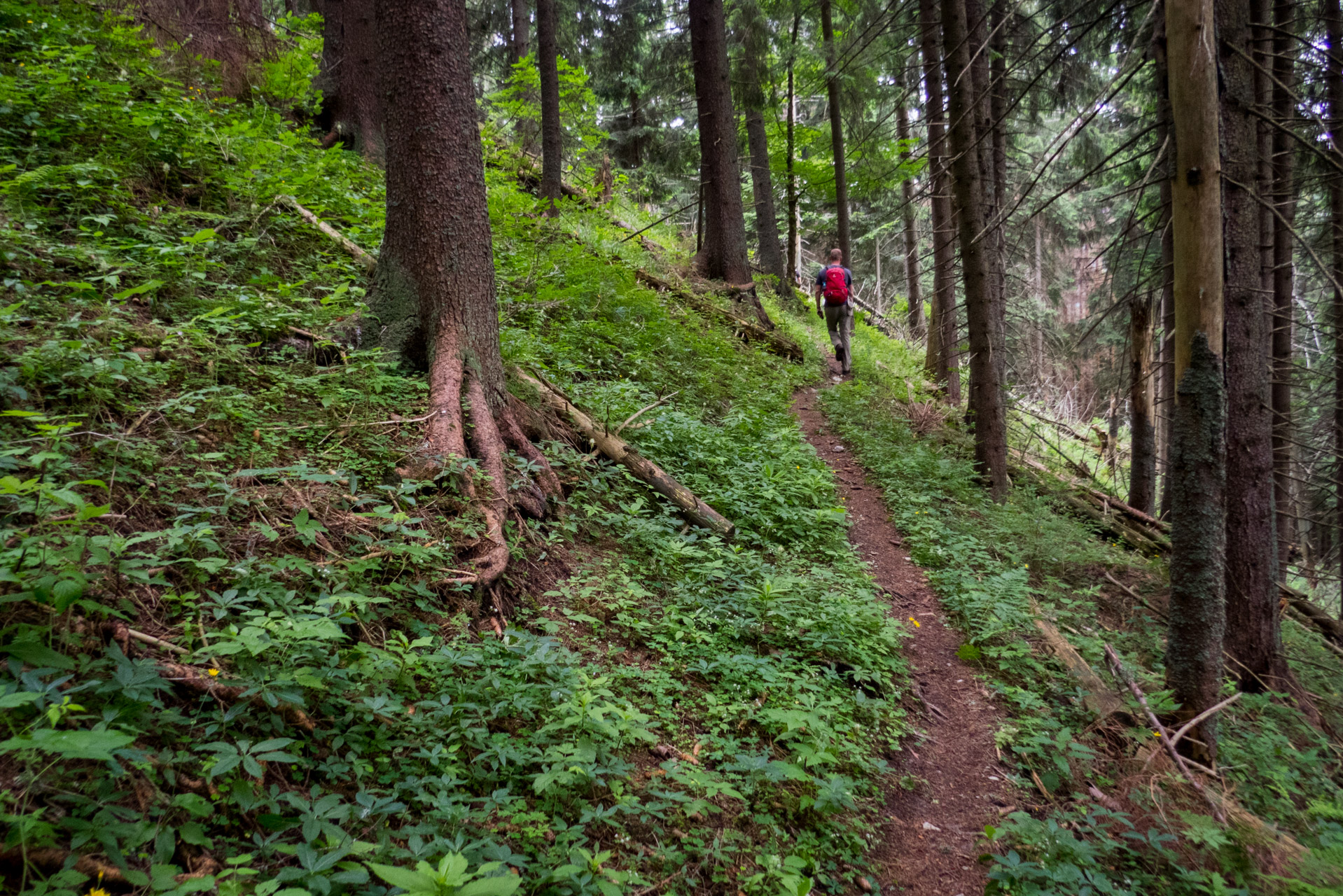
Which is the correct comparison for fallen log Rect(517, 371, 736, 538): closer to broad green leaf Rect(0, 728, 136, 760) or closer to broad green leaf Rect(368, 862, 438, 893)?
broad green leaf Rect(368, 862, 438, 893)

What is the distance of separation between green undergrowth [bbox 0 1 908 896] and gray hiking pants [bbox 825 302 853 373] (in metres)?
7.23

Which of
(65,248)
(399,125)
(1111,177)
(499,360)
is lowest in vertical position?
(499,360)

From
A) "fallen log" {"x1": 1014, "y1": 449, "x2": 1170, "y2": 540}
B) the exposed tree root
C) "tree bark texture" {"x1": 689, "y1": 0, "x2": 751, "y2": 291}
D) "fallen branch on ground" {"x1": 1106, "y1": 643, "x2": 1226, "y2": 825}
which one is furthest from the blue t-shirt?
the exposed tree root

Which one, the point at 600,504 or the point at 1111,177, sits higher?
the point at 1111,177

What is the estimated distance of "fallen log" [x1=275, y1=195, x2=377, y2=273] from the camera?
20.6ft

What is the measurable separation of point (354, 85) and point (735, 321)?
7.53m

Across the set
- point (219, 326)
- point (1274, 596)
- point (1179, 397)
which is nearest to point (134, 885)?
point (219, 326)

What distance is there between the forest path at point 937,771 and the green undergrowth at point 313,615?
0.21m

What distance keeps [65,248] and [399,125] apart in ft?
8.01

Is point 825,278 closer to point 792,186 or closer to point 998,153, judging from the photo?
point 998,153

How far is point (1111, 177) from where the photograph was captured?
49.6ft

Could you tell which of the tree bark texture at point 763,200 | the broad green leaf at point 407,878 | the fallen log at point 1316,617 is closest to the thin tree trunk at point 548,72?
the tree bark texture at point 763,200

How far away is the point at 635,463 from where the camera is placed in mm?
6090

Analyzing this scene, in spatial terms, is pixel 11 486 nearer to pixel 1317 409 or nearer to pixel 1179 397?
pixel 1179 397
